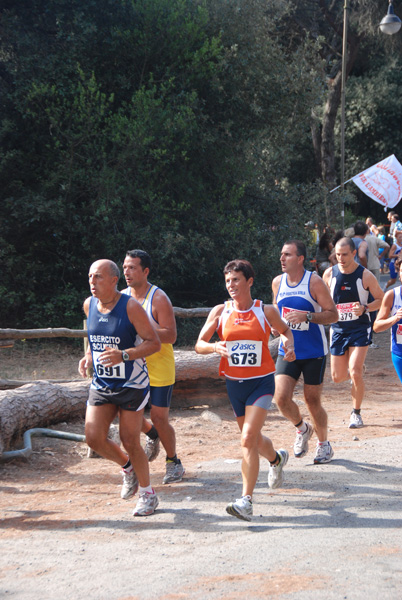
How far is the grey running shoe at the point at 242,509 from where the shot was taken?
4.97 m

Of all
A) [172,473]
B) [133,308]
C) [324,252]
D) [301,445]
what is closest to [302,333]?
[301,445]

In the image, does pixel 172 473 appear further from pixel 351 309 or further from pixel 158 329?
pixel 351 309

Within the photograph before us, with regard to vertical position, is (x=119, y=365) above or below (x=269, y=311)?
below

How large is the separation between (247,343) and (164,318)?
3.09 feet

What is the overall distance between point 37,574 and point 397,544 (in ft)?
7.35

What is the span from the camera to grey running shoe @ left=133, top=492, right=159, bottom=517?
17.7ft

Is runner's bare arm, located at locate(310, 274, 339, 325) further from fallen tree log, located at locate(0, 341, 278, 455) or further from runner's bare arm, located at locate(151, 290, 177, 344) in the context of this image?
fallen tree log, located at locate(0, 341, 278, 455)

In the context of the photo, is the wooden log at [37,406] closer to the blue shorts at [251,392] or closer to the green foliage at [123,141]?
the blue shorts at [251,392]

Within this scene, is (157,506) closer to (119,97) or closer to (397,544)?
(397,544)

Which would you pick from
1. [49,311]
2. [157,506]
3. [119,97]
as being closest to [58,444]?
[157,506]

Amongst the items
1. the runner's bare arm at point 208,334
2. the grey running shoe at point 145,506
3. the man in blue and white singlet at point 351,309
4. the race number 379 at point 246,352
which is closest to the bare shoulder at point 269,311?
the race number 379 at point 246,352

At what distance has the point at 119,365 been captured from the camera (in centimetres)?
523

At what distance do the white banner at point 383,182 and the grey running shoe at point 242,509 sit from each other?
38.3ft

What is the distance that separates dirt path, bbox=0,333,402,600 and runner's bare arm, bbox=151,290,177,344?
1308 millimetres
